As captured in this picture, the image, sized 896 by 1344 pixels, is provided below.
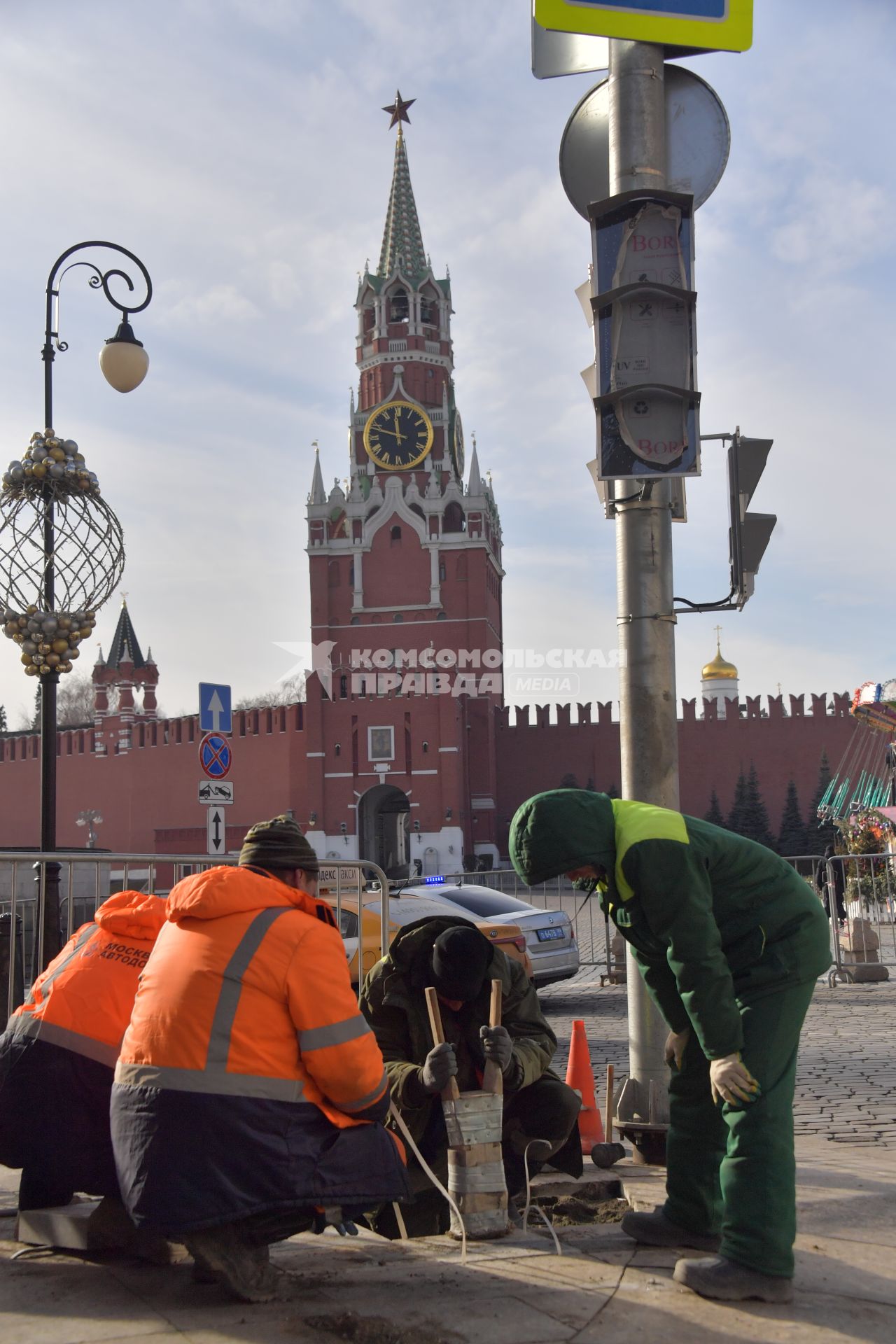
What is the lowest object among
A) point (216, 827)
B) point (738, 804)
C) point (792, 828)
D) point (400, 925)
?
point (792, 828)

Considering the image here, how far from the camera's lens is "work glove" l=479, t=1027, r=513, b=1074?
3508 mm

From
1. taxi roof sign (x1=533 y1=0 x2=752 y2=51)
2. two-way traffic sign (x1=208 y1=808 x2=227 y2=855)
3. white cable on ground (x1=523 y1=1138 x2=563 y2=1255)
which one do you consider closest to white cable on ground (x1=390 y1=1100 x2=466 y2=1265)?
white cable on ground (x1=523 y1=1138 x2=563 y2=1255)

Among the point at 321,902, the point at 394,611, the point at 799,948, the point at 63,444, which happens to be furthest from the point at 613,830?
the point at 394,611

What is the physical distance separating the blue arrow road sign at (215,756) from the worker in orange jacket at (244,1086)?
776cm

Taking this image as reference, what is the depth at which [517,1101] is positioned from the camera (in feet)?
12.9

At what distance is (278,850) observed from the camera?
306 centimetres

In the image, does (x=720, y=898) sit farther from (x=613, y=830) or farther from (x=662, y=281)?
(x=662, y=281)

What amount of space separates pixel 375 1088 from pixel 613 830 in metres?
0.86

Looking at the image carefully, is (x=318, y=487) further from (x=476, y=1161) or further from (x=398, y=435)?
(x=476, y=1161)

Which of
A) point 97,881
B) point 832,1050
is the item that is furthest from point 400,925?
point 97,881

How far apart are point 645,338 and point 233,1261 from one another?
3398 millimetres

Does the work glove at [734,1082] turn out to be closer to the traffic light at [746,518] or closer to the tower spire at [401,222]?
the traffic light at [746,518]

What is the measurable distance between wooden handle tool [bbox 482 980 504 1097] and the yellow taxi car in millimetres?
3710

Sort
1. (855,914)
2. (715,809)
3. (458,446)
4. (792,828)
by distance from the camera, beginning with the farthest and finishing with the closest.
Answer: (458,446), (715,809), (792,828), (855,914)
